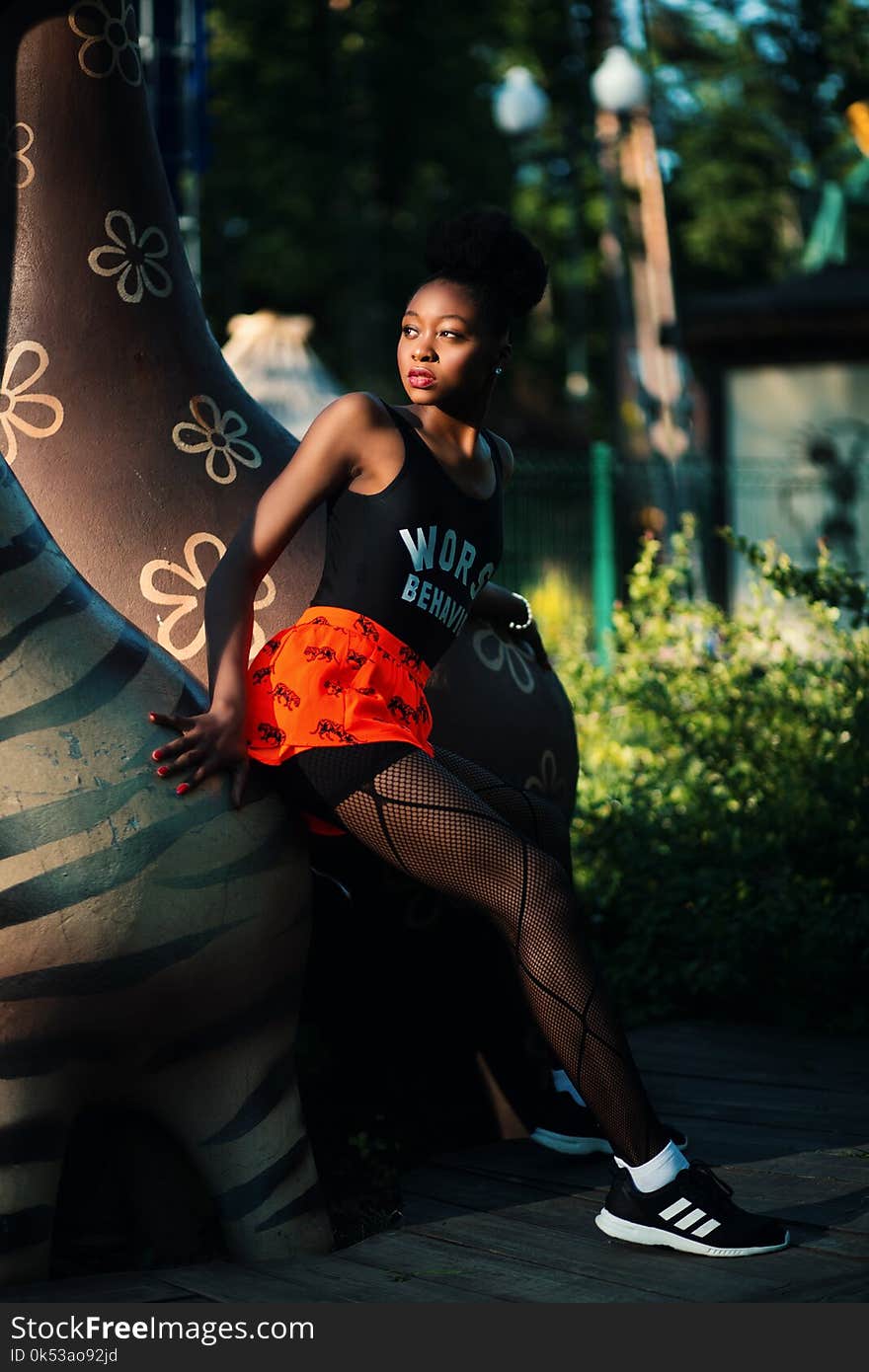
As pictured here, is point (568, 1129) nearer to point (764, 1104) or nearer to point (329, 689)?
point (764, 1104)

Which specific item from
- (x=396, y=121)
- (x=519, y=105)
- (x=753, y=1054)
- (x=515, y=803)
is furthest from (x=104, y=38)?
(x=396, y=121)

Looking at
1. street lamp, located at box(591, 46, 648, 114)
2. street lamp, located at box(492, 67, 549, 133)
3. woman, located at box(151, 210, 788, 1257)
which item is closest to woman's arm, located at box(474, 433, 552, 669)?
woman, located at box(151, 210, 788, 1257)

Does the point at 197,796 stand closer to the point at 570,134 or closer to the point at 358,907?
the point at 358,907

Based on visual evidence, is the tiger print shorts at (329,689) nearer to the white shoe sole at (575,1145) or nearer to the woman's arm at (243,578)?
the woman's arm at (243,578)

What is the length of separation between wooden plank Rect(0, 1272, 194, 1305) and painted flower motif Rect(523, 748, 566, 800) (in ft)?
4.24

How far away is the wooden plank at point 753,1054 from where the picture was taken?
13.3 feet

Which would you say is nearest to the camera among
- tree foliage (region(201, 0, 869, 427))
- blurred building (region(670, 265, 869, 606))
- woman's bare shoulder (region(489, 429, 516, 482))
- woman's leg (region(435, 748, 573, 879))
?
woman's leg (region(435, 748, 573, 879))

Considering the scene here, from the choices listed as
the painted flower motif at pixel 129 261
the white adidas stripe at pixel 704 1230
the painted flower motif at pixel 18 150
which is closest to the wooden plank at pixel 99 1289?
the white adidas stripe at pixel 704 1230

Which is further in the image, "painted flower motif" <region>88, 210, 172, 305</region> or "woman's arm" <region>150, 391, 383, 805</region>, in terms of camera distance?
"painted flower motif" <region>88, 210, 172, 305</region>

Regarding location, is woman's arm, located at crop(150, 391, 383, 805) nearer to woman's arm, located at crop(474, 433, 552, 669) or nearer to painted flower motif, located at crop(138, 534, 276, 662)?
painted flower motif, located at crop(138, 534, 276, 662)

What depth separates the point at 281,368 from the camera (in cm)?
1038

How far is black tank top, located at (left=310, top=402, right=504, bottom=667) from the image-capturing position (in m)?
2.80

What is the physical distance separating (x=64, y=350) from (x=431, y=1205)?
175 centimetres

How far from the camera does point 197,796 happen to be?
8.81 feet
